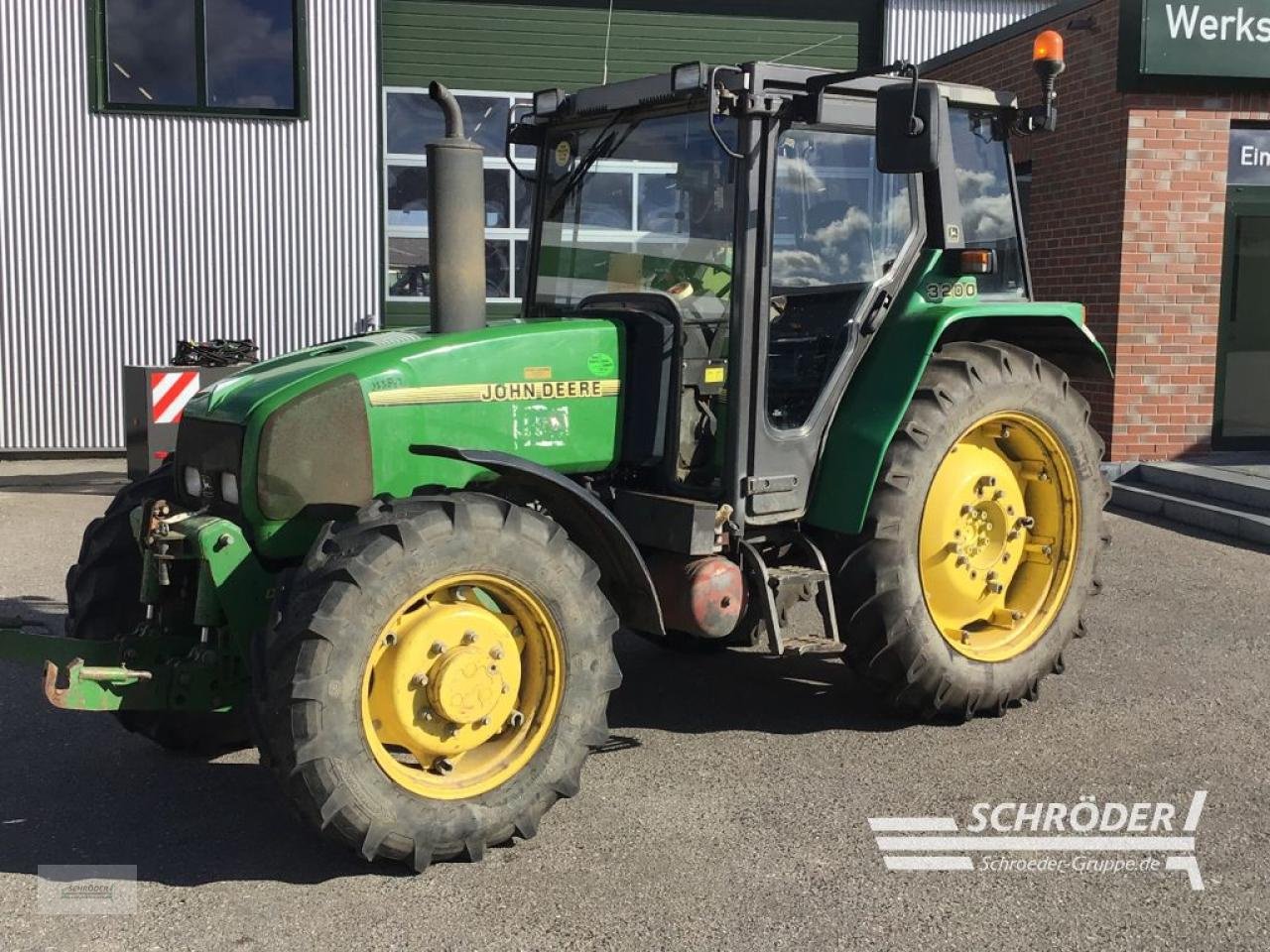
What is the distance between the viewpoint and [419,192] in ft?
44.8

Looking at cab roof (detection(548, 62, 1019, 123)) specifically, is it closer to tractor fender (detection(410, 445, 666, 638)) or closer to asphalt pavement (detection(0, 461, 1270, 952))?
tractor fender (detection(410, 445, 666, 638))

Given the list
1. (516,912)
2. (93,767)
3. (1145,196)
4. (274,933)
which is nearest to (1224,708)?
(516,912)

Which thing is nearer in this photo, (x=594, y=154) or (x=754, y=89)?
(x=754, y=89)

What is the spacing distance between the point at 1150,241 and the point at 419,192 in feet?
23.1

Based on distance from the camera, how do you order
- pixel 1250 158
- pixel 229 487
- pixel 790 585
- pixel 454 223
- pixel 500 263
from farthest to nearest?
1. pixel 500 263
2. pixel 1250 158
3. pixel 790 585
4. pixel 454 223
5. pixel 229 487

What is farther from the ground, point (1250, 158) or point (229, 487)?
point (1250, 158)

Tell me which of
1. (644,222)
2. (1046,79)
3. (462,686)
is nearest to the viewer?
(462,686)

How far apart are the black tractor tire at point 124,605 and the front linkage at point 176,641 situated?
1.04 ft

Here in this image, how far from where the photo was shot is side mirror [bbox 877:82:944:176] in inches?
167

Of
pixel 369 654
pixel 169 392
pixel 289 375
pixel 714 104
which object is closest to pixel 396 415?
pixel 289 375

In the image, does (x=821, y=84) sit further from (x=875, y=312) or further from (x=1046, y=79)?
(x=1046, y=79)

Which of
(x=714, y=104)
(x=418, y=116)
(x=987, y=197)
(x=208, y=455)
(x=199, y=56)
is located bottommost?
(x=208, y=455)

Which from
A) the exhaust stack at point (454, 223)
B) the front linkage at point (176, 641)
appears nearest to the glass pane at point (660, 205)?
the exhaust stack at point (454, 223)

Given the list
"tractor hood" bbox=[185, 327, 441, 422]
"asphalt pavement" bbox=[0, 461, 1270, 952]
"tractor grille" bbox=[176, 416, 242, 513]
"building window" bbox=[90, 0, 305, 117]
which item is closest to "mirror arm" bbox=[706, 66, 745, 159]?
"tractor hood" bbox=[185, 327, 441, 422]
